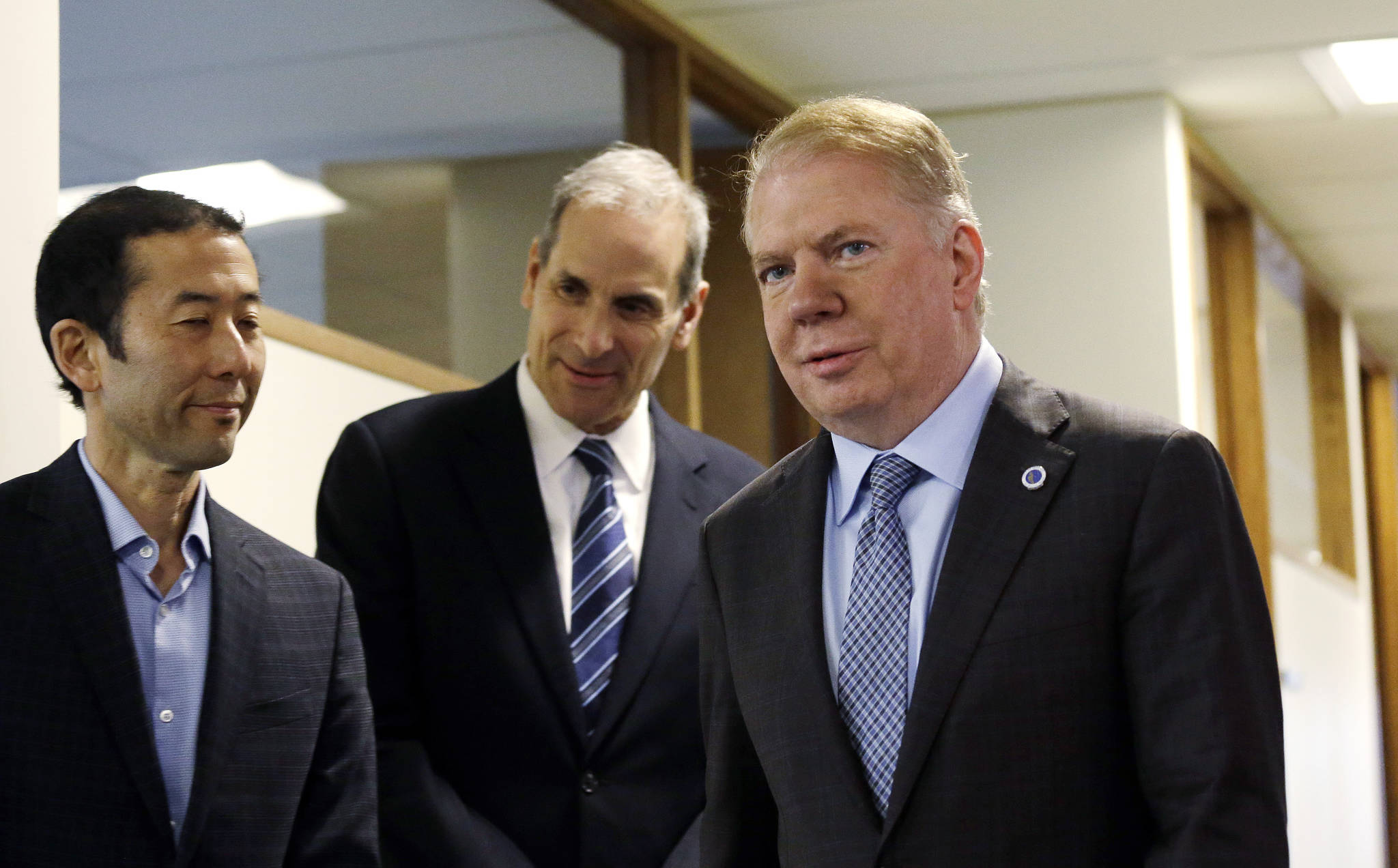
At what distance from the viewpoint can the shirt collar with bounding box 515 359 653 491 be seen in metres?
2.59

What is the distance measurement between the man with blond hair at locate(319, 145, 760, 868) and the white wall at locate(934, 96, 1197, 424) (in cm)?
290

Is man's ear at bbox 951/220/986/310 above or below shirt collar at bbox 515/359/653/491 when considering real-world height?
above

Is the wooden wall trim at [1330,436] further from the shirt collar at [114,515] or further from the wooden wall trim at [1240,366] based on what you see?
the shirt collar at [114,515]

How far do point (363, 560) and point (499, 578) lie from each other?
0.21m

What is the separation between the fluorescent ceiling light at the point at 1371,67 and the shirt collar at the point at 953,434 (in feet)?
11.5

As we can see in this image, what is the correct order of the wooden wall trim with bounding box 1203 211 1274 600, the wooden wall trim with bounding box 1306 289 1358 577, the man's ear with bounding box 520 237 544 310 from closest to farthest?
the man's ear with bounding box 520 237 544 310 → the wooden wall trim with bounding box 1203 211 1274 600 → the wooden wall trim with bounding box 1306 289 1358 577

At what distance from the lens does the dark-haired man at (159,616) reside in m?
1.79

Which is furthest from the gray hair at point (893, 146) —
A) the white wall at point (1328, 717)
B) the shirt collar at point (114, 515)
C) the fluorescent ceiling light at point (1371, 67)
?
the white wall at point (1328, 717)

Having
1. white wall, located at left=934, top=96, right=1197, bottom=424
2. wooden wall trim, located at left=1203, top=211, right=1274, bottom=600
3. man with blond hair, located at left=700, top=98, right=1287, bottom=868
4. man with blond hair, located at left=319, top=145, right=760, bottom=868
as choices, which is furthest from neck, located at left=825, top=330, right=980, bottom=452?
wooden wall trim, located at left=1203, top=211, right=1274, bottom=600

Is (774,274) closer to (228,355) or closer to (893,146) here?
(893,146)

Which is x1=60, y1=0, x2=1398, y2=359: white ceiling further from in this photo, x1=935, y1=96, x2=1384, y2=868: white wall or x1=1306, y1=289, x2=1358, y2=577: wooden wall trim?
x1=1306, y1=289, x2=1358, y2=577: wooden wall trim

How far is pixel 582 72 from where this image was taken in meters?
4.41

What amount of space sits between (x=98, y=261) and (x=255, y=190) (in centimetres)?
109

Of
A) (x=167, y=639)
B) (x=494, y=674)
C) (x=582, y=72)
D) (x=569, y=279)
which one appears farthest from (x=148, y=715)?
(x=582, y=72)
